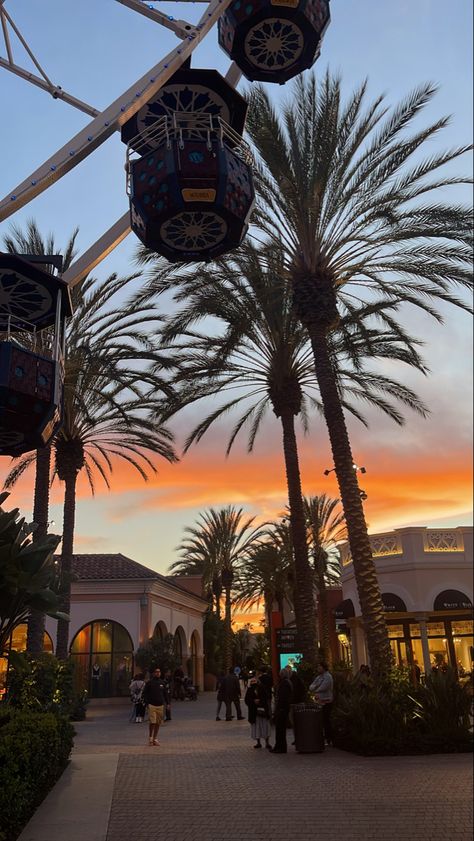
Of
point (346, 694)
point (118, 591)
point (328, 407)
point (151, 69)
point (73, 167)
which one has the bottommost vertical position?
point (346, 694)

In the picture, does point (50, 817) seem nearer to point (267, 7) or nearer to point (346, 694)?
point (346, 694)

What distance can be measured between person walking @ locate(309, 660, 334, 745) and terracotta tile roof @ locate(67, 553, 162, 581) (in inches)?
848

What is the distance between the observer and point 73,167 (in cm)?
1005

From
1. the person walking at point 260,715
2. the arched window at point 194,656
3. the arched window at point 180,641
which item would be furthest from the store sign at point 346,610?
the person walking at point 260,715

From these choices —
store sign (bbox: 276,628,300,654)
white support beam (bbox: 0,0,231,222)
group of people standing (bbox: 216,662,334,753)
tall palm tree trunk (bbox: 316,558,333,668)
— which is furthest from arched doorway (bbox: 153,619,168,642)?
white support beam (bbox: 0,0,231,222)

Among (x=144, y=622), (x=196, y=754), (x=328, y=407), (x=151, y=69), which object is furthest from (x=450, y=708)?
(x=144, y=622)

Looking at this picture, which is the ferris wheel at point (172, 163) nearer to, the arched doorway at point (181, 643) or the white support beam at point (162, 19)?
the white support beam at point (162, 19)

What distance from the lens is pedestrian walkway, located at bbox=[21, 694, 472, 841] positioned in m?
5.62

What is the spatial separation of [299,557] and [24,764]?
12745 millimetres

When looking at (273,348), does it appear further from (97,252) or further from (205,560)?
(205,560)

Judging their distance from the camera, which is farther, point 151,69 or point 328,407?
point 328,407

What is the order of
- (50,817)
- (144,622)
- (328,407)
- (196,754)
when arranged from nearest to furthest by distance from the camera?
(50,817) < (196,754) < (328,407) < (144,622)

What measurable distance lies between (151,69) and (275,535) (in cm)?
3754

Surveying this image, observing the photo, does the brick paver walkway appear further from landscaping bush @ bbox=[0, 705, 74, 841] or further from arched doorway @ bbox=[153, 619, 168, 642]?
arched doorway @ bbox=[153, 619, 168, 642]
